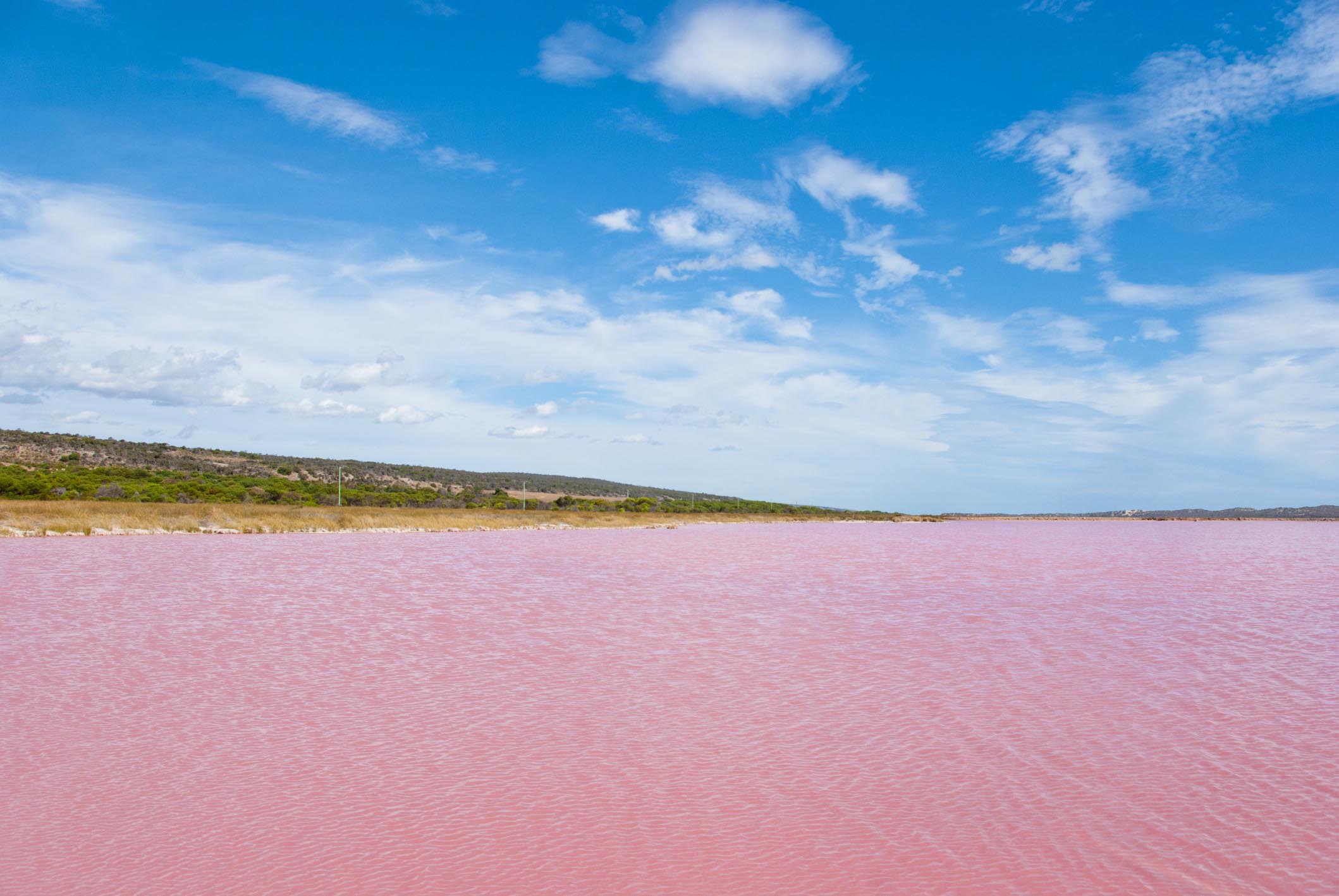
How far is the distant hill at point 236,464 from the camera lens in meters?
62.1

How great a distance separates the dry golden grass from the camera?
27.8 meters

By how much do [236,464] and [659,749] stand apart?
8154cm

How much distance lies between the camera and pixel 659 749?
5.04 metres

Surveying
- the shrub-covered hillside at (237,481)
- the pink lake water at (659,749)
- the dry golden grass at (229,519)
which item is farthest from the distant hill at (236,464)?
the pink lake water at (659,749)

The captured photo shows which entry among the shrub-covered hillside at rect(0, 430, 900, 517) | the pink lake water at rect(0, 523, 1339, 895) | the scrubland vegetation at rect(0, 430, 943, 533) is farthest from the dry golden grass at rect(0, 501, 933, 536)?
the pink lake water at rect(0, 523, 1339, 895)

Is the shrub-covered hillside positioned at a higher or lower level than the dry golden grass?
higher

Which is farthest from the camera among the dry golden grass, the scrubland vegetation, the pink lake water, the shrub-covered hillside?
the shrub-covered hillside

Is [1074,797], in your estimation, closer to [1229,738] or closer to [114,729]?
[1229,738]

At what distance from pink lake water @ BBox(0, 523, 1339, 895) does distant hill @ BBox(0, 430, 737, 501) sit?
62.5 metres

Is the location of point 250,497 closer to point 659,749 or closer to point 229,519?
point 229,519

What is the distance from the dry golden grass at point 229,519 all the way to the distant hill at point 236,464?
29192 millimetres

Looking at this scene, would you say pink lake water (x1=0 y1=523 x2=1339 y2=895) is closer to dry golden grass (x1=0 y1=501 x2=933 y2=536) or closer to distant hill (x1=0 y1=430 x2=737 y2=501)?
dry golden grass (x1=0 y1=501 x2=933 y2=536)

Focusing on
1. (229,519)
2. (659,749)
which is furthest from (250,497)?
(659,749)

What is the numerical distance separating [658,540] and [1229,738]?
29.6m
